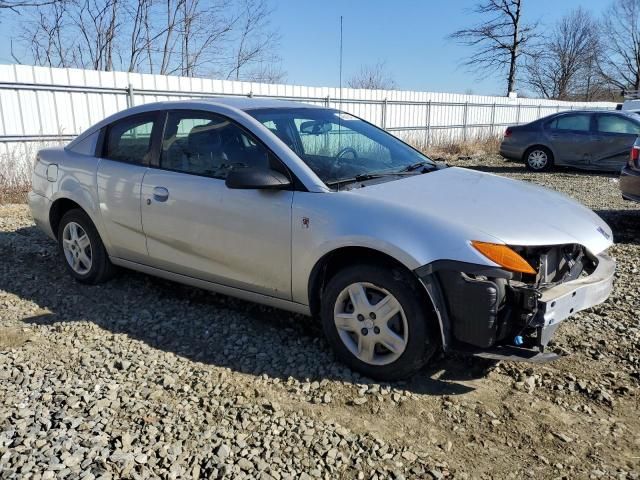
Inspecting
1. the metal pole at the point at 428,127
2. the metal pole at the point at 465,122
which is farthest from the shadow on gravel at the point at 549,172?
the metal pole at the point at 465,122

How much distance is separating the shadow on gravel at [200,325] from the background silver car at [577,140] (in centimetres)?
1040

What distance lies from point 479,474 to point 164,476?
1.43 m

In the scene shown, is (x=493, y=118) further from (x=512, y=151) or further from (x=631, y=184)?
(x=631, y=184)

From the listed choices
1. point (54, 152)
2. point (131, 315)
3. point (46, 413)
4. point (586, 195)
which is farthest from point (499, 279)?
point (586, 195)

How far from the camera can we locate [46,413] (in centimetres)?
279

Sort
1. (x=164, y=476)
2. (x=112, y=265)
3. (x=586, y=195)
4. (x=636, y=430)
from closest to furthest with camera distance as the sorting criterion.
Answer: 1. (x=164, y=476)
2. (x=636, y=430)
3. (x=112, y=265)
4. (x=586, y=195)

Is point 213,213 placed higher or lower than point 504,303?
higher

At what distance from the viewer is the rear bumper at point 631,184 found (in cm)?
626

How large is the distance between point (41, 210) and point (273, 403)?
134 inches

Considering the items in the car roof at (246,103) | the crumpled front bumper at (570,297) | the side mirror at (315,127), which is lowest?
the crumpled front bumper at (570,297)

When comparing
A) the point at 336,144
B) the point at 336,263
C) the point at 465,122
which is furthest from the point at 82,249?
the point at 465,122

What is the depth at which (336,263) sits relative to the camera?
326cm

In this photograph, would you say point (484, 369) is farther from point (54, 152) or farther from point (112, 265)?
point (54, 152)

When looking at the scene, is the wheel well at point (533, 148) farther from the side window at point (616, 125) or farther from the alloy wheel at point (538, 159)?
the side window at point (616, 125)
